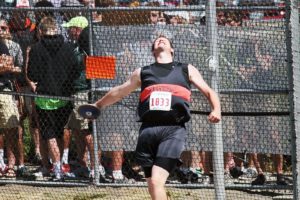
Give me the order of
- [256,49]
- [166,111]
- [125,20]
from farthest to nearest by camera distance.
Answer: [125,20] → [256,49] → [166,111]

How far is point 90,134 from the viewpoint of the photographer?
10.3m

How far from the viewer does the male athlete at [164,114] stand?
7.45 m

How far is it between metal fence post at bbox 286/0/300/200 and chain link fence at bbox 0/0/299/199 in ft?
0.22

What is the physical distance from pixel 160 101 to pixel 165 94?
0.27ft

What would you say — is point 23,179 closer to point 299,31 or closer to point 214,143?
point 214,143

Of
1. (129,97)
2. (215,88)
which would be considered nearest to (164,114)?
(215,88)

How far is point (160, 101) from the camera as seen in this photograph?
7500mm

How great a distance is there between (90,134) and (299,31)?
9.51 feet

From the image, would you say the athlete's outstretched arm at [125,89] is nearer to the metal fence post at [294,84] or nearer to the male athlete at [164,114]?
the male athlete at [164,114]

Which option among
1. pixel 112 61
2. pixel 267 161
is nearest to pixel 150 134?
pixel 112 61

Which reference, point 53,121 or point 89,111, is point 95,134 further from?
point 89,111

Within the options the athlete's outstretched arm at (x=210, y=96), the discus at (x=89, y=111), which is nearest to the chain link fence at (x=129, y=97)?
the athlete's outstretched arm at (x=210, y=96)

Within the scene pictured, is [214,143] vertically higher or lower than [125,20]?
lower

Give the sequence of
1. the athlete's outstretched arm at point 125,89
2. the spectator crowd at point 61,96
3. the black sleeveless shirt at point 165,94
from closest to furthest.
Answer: the black sleeveless shirt at point 165,94 < the athlete's outstretched arm at point 125,89 < the spectator crowd at point 61,96
